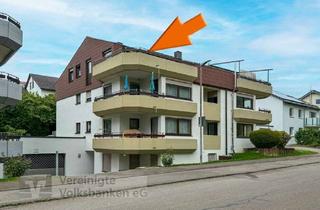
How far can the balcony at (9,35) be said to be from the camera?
779 inches

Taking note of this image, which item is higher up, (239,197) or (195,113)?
(195,113)

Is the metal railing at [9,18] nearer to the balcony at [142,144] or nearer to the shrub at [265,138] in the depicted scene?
the balcony at [142,144]

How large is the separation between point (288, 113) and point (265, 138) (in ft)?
66.8

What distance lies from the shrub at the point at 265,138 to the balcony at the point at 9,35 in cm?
1999

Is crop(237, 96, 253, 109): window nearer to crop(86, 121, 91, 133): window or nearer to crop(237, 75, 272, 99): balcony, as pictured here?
crop(237, 75, 272, 99): balcony

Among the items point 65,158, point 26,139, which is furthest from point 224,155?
point 26,139

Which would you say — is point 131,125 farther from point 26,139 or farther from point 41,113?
point 41,113

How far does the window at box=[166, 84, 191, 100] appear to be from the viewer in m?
30.2

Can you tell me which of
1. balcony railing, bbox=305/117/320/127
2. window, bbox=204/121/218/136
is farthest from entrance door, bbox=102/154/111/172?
balcony railing, bbox=305/117/320/127

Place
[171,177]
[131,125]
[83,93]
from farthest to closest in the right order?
1. [83,93]
2. [131,125]
3. [171,177]

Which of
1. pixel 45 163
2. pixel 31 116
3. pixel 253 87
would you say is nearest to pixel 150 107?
pixel 45 163

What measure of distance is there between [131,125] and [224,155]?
7.97 meters

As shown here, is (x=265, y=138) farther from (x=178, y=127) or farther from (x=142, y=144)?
(x=142, y=144)

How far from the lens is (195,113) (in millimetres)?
31719
